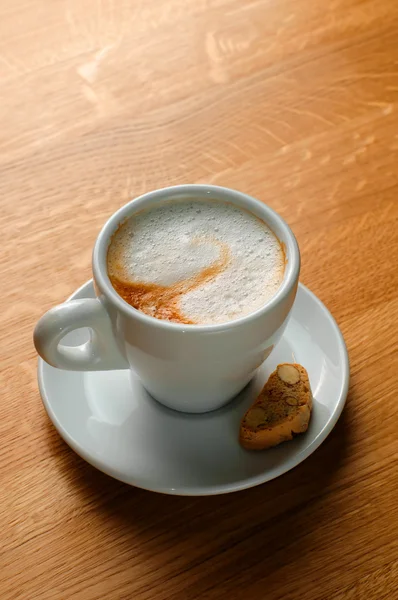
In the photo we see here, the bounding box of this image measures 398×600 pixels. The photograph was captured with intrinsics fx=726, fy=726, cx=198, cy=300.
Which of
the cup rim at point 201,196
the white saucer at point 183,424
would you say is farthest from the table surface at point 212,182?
the cup rim at point 201,196

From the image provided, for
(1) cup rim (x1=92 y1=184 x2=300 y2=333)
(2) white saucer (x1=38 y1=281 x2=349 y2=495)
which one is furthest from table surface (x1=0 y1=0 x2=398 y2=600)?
(1) cup rim (x1=92 y1=184 x2=300 y2=333)

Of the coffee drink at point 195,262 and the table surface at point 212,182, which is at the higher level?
the coffee drink at point 195,262

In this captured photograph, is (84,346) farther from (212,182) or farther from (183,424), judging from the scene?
(212,182)

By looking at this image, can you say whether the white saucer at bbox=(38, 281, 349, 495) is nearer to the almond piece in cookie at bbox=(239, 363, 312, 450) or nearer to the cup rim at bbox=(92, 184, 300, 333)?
the almond piece in cookie at bbox=(239, 363, 312, 450)

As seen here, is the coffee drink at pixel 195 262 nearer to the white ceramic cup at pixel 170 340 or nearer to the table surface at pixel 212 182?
the white ceramic cup at pixel 170 340

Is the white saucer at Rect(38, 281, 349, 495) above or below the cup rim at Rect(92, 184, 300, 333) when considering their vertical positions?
below

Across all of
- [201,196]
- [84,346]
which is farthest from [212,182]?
[84,346]
